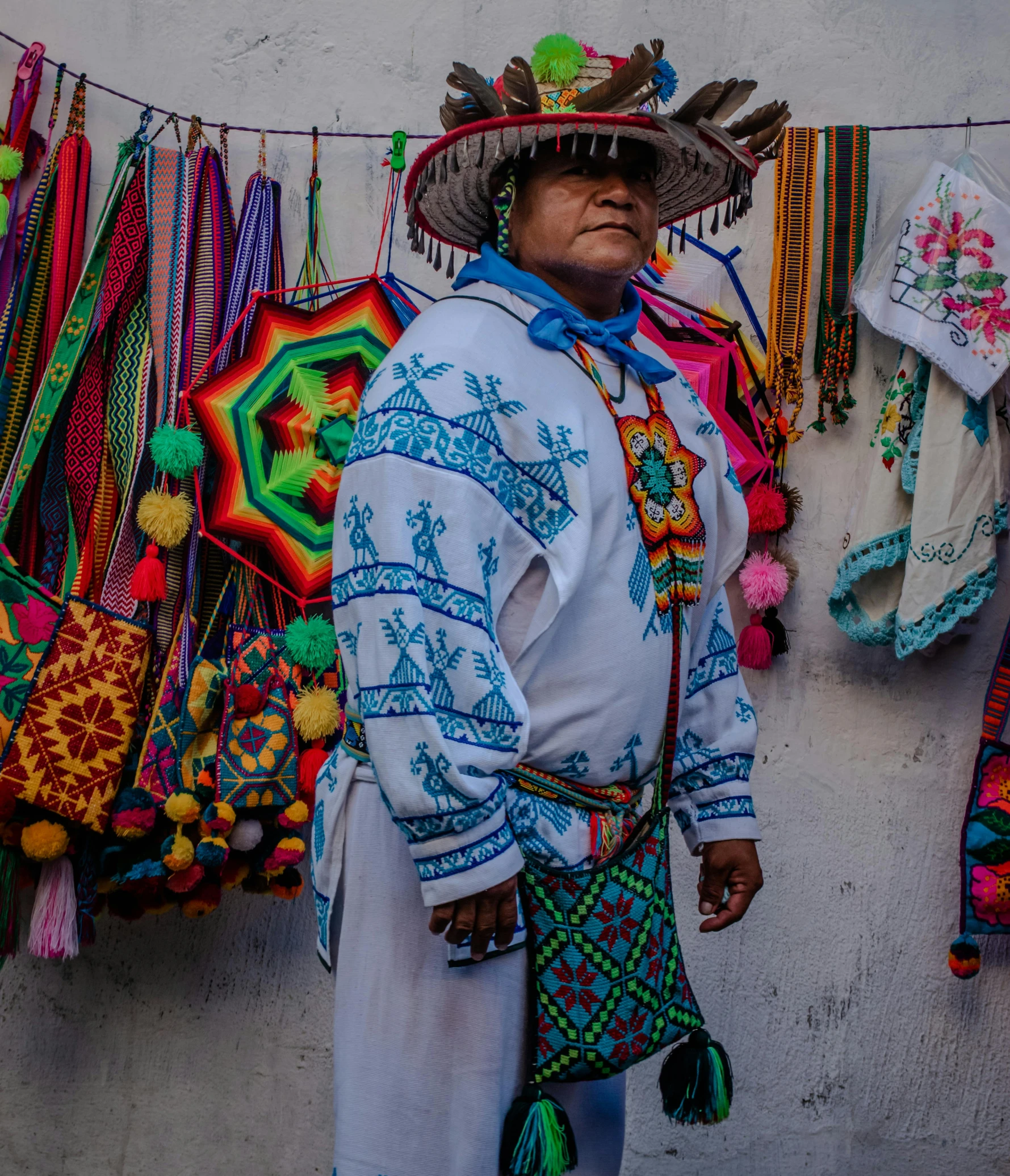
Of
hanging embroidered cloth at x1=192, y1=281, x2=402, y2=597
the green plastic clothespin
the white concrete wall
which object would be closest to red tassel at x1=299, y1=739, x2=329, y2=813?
hanging embroidered cloth at x1=192, y1=281, x2=402, y2=597

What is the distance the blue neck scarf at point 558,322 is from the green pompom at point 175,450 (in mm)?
874

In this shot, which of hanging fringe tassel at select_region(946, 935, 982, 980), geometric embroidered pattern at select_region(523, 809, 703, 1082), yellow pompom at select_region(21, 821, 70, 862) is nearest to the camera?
geometric embroidered pattern at select_region(523, 809, 703, 1082)

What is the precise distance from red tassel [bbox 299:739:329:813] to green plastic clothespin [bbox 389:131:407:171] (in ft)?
4.12

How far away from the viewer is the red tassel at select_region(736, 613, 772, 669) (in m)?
2.63

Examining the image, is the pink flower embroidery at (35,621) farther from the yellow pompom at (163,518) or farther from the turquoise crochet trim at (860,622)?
the turquoise crochet trim at (860,622)

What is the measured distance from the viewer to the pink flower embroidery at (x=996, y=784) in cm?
246

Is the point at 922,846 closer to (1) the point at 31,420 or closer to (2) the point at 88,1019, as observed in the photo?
(2) the point at 88,1019

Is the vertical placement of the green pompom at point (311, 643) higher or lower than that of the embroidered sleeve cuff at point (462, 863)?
higher

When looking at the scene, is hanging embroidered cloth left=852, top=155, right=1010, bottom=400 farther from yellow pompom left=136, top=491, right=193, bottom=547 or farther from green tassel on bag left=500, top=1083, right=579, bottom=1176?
green tassel on bag left=500, top=1083, right=579, bottom=1176

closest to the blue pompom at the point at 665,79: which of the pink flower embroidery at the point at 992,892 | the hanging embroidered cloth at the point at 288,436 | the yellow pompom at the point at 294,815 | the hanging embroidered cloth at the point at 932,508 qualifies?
the hanging embroidered cloth at the point at 288,436

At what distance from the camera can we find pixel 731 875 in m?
1.84

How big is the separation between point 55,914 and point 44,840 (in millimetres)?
Answer: 181

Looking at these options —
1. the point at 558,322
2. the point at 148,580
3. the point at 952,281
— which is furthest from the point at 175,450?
the point at 952,281

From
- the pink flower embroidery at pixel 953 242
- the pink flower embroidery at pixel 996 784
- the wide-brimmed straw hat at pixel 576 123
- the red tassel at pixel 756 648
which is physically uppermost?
the pink flower embroidery at pixel 953 242
